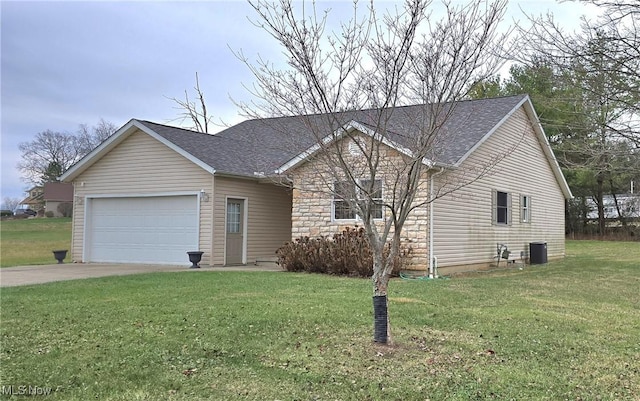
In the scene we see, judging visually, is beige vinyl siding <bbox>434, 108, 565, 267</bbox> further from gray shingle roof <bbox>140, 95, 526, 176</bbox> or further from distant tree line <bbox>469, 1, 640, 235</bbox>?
distant tree line <bbox>469, 1, 640, 235</bbox>

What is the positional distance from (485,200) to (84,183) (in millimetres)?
11988

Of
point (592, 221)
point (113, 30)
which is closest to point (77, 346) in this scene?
point (113, 30)

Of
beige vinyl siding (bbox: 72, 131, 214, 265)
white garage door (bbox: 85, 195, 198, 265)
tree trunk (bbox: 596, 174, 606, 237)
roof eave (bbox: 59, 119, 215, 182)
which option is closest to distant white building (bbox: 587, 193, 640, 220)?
tree trunk (bbox: 596, 174, 606, 237)

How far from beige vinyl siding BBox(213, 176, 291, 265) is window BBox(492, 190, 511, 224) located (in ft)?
20.5

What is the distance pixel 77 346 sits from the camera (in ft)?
17.9

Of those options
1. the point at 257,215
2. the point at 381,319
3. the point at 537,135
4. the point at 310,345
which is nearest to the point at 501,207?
the point at 537,135

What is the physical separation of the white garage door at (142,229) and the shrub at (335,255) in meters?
3.01

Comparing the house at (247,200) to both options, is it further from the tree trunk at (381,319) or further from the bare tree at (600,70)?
the tree trunk at (381,319)

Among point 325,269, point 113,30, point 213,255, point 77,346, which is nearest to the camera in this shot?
point 77,346

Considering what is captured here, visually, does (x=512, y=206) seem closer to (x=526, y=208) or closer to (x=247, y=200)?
(x=526, y=208)

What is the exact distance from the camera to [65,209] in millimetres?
56344

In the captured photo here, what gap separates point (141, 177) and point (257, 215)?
11.6 feet

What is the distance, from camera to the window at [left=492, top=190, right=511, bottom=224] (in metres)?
15.6

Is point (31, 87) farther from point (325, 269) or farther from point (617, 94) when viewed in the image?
point (617, 94)
